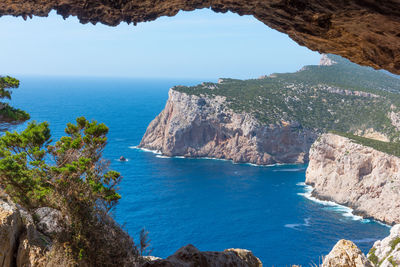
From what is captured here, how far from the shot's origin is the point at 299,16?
22.4ft

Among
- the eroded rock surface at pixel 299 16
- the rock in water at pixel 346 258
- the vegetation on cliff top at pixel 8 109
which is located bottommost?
the rock in water at pixel 346 258

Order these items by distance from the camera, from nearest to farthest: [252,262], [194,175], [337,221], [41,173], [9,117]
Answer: [252,262] → [41,173] → [9,117] → [337,221] → [194,175]

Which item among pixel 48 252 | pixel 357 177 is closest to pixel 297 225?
pixel 357 177

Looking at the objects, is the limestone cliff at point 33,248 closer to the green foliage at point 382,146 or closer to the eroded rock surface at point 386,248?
the eroded rock surface at point 386,248

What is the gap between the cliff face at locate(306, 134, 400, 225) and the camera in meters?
59.8

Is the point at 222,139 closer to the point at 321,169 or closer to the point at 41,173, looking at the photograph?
the point at 321,169

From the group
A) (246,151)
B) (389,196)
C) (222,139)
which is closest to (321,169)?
(389,196)

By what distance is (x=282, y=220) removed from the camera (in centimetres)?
6125

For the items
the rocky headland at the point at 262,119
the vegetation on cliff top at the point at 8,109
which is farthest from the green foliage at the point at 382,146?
the vegetation on cliff top at the point at 8,109

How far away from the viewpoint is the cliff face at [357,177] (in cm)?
5984

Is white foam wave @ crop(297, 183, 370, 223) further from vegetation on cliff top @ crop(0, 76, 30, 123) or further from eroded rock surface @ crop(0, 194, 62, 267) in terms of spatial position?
eroded rock surface @ crop(0, 194, 62, 267)

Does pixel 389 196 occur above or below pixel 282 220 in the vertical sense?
above

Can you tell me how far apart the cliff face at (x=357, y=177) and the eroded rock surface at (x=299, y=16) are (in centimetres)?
6010

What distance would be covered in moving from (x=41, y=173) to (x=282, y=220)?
5357 centimetres
